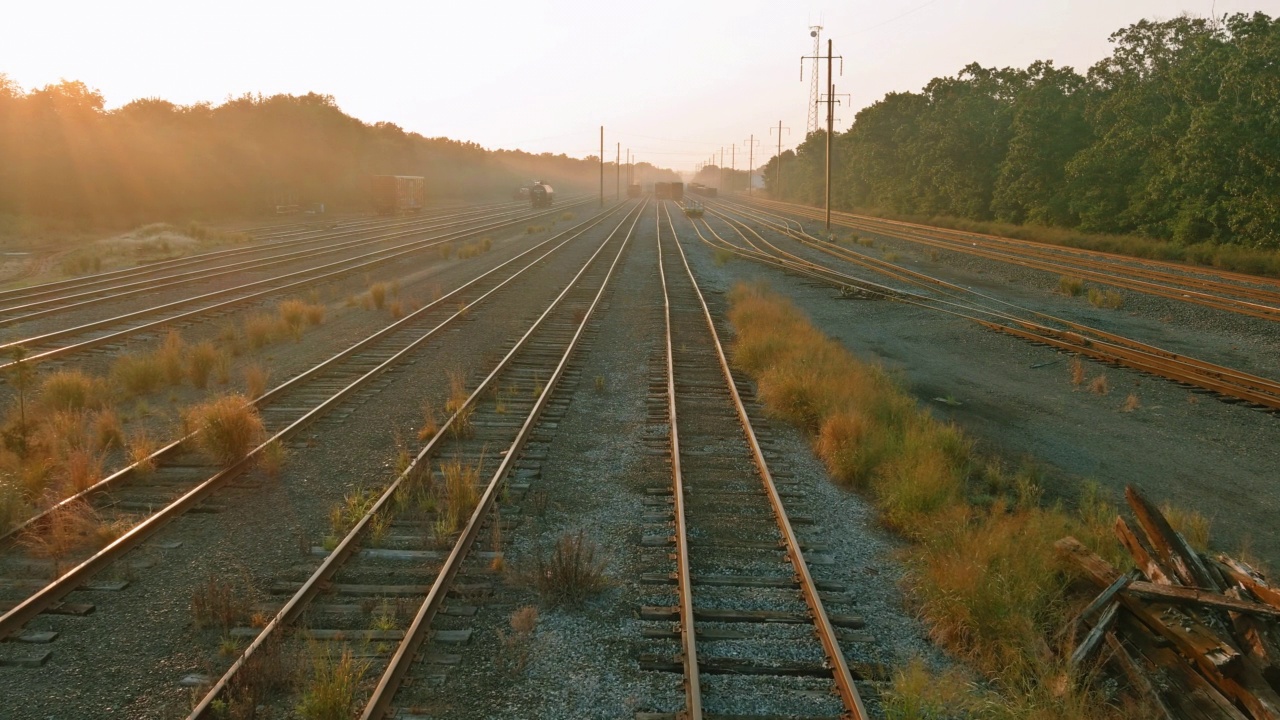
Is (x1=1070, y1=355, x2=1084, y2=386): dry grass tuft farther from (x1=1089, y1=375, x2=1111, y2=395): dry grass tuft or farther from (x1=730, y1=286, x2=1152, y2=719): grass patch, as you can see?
(x1=730, y1=286, x2=1152, y2=719): grass patch

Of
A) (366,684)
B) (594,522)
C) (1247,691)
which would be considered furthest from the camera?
(594,522)

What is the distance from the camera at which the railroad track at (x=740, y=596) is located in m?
5.38

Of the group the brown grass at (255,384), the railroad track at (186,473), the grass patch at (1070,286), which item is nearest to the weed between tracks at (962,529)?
the railroad track at (186,473)

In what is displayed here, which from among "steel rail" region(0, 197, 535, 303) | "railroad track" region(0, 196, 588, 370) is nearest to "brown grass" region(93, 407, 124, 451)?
"railroad track" region(0, 196, 588, 370)

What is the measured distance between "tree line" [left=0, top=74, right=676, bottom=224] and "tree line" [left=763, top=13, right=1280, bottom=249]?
4620cm

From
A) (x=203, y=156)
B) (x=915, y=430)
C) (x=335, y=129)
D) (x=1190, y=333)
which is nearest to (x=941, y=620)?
(x=915, y=430)

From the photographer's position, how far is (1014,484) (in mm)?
9602

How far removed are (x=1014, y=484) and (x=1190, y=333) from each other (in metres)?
12.8

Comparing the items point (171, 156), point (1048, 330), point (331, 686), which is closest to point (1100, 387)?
point (1048, 330)

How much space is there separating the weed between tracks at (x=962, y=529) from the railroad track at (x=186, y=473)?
6.10 metres

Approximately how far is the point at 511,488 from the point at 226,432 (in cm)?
337

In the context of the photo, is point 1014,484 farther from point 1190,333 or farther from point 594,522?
point 1190,333

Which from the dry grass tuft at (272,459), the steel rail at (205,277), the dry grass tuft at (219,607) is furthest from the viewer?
the steel rail at (205,277)

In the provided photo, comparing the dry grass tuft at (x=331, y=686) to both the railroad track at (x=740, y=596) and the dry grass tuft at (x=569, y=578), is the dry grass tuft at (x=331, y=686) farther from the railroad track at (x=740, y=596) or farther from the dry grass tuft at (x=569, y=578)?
the railroad track at (x=740, y=596)
